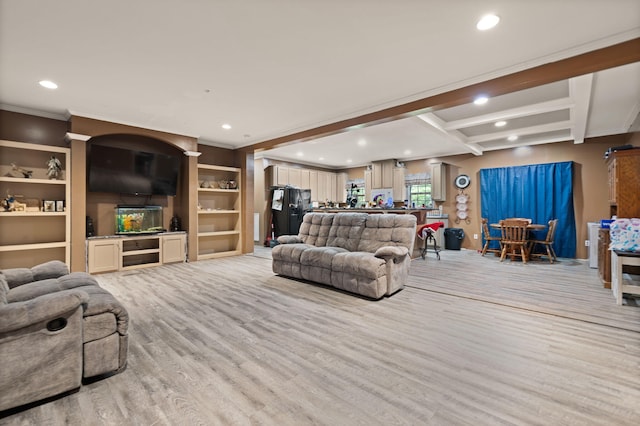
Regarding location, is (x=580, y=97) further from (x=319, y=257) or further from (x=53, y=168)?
(x=53, y=168)

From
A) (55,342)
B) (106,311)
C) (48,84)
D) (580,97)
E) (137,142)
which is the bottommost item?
(55,342)

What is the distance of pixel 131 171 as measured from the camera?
17.1 ft

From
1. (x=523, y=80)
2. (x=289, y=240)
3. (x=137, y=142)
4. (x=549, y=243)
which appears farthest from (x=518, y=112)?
(x=137, y=142)

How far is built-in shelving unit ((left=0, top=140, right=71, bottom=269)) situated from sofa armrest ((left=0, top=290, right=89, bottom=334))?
142 inches

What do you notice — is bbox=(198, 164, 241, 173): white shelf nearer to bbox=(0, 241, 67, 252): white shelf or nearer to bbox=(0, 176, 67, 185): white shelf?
bbox=(0, 176, 67, 185): white shelf

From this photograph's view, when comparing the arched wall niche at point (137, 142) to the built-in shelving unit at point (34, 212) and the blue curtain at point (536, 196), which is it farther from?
the blue curtain at point (536, 196)

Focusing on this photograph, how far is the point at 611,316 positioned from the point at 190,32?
4.85 meters

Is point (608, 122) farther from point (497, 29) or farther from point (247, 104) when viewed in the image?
point (247, 104)

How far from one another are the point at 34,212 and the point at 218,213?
3082 millimetres

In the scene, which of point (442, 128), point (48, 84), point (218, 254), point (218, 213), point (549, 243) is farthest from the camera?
point (218, 213)

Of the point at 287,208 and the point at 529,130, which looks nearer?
the point at 529,130

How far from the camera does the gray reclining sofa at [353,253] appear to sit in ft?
11.2

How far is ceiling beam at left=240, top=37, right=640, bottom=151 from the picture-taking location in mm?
2564

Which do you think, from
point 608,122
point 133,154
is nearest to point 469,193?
point 608,122
